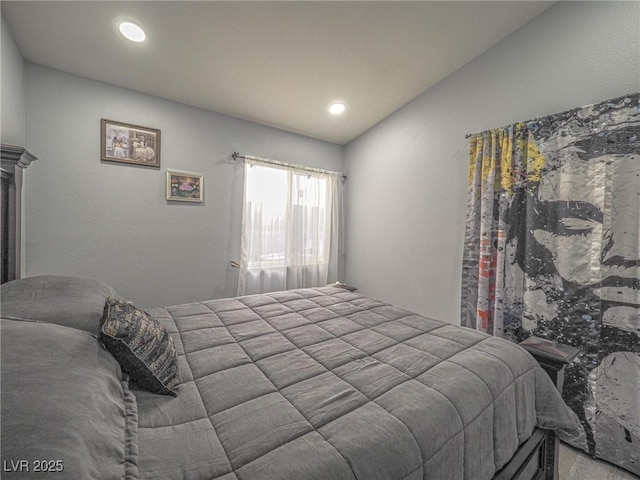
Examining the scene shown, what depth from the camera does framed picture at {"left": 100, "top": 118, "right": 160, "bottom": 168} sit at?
225 centimetres

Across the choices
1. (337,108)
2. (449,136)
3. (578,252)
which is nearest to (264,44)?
(337,108)

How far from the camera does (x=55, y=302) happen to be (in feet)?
3.60

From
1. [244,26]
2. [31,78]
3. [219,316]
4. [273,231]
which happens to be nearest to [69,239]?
[31,78]

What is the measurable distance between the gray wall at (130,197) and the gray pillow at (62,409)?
1731mm

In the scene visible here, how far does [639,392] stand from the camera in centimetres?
150

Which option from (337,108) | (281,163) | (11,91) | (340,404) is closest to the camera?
(340,404)

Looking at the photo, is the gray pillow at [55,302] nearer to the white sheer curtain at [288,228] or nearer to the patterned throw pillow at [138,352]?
the patterned throw pillow at [138,352]

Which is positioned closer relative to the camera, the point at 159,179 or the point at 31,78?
the point at 31,78

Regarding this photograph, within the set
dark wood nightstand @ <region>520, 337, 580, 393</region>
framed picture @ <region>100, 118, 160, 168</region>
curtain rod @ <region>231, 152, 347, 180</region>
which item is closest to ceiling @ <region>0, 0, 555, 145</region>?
framed picture @ <region>100, 118, 160, 168</region>

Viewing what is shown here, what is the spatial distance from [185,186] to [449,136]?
2628 mm

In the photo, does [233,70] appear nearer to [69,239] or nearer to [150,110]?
[150,110]

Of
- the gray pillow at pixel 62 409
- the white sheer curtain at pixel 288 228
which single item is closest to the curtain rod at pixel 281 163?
the white sheer curtain at pixel 288 228

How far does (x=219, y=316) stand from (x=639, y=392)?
2.48 m

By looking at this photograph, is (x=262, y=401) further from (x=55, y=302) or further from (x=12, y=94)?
(x=12, y=94)
